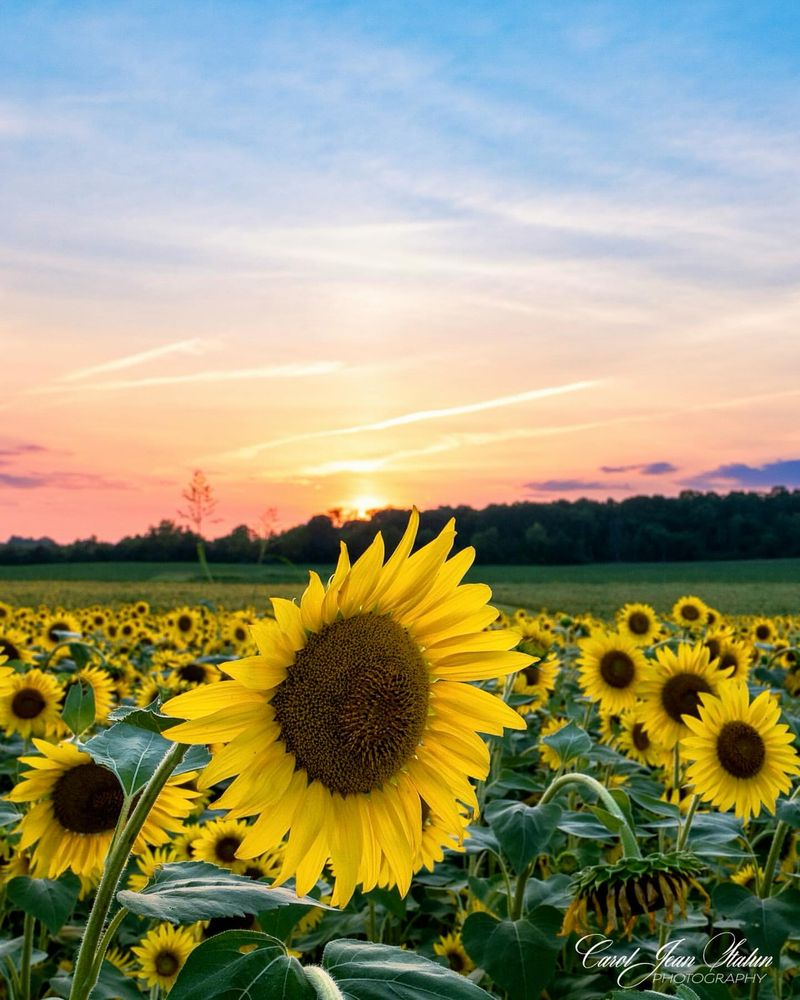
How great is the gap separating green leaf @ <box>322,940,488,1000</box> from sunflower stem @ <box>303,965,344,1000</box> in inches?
1.3

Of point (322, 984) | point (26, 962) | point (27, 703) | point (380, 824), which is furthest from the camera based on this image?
point (27, 703)

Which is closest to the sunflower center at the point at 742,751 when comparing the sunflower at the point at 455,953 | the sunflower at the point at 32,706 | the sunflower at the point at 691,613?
the sunflower at the point at 455,953

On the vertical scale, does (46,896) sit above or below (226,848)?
above

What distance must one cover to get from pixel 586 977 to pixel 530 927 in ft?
2.23

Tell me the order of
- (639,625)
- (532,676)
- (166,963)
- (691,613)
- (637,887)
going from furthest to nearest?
(691,613), (639,625), (532,676), (166,963), (637,887)

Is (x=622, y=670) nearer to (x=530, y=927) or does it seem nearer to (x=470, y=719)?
Result: (x=530, y=927)

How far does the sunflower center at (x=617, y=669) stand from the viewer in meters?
6.66

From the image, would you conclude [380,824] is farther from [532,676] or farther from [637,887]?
[532,676]

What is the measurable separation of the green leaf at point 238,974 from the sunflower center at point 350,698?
1.37 ft

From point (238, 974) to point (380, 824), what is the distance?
53cm

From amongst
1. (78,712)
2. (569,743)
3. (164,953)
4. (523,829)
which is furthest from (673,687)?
(78,712)

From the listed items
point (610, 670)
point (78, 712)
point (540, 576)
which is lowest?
point (540, 576)

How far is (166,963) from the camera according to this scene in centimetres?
393

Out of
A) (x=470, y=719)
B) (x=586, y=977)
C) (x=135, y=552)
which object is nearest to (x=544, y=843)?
(x=586, y=977)
